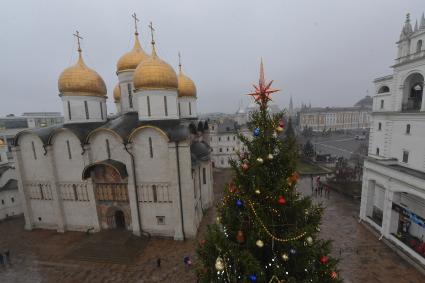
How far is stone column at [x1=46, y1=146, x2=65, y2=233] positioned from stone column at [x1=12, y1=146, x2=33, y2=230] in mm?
2519

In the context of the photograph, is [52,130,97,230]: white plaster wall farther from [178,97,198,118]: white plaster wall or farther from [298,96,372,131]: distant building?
[298,96,372,131]: distant building

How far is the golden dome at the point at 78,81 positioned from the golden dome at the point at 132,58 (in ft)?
8.14

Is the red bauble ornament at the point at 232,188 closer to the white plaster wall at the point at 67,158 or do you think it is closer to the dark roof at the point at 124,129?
the dark roof at the point at 124,129

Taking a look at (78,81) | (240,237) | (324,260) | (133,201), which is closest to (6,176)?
(78,81)

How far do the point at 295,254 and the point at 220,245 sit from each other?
182 cm

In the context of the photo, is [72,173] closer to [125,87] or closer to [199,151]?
[125,87]

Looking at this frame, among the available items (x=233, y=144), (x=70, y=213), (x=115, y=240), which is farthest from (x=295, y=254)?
(x=233, y=144)

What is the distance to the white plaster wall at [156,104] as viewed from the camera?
51.9ft

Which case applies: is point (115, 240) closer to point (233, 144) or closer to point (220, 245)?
point (220, 245)

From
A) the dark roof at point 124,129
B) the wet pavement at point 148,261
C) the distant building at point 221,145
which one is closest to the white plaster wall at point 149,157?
the dark roof at point 124,129

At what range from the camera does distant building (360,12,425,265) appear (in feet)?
41.1

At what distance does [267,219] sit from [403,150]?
14024mm

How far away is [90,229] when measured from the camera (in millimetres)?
16234

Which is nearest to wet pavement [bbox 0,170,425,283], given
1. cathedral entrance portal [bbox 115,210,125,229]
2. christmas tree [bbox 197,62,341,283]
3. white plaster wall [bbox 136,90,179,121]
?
cathedral entrance portal [bbox 115,210,125,229]
